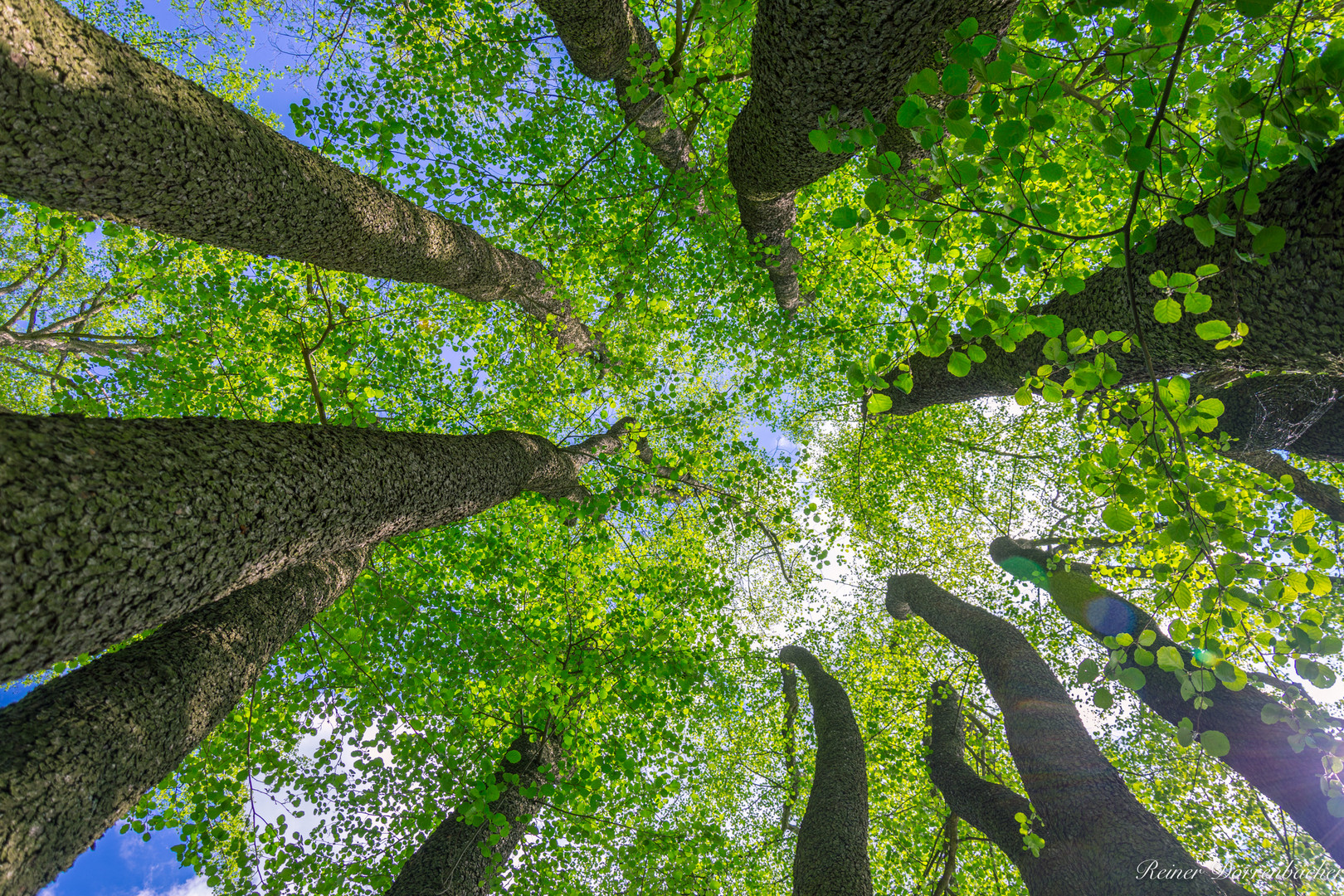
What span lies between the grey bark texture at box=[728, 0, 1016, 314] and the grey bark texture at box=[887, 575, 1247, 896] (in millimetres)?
6084

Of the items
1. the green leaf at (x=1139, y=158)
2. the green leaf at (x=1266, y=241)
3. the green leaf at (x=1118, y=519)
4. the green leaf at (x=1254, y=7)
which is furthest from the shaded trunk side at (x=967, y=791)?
the green leaf at (x=1254, y=7)

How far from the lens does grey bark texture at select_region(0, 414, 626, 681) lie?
167 centimetres

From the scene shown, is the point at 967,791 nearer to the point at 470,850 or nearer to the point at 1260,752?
the point at 1260,752

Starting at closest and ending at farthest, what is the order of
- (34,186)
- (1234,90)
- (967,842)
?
(1234,90) → (34,186) → (967,842)

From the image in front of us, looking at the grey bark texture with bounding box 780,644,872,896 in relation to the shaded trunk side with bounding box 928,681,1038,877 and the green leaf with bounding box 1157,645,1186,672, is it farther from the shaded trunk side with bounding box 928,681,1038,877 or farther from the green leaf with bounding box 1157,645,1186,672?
the green leaf with bounding box 1157,645,1186,672

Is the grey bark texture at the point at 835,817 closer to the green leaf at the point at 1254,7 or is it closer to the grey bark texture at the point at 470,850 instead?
the grey bark texture at the point at 470,850

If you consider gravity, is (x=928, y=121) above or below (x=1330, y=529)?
below

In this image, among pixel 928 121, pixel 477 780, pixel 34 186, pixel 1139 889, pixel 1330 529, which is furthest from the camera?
pixel 1330 529

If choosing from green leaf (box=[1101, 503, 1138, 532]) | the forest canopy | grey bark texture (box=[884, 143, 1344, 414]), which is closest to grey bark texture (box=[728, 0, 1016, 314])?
the forest canopy

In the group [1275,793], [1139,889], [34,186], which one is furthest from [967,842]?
[34,186]

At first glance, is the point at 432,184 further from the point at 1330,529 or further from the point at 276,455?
the point at 1330,529

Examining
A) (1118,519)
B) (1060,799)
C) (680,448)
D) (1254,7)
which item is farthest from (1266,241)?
(680,448)

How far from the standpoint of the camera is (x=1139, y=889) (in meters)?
3.65

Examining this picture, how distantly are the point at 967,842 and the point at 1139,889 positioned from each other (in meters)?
5.55
